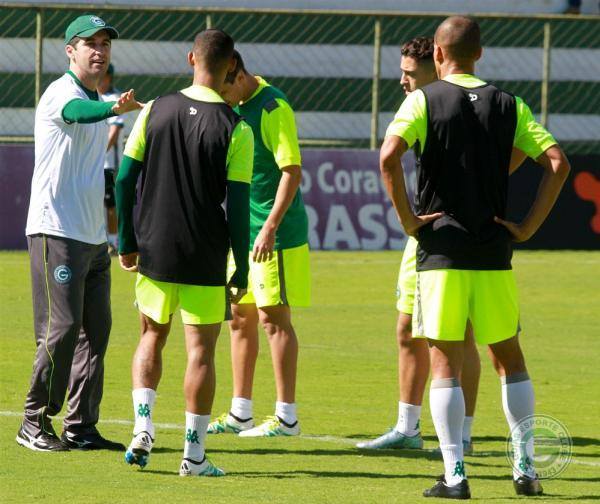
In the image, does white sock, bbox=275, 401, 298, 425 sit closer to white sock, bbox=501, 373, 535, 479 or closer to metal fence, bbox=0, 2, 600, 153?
white sock, bbox=501, 373, 535, 479

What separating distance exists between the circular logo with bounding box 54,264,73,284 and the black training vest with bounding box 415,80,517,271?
1923 mm

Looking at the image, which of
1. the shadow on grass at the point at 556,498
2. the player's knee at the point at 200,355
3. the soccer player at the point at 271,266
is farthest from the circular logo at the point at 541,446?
the player's knee at the point at 200,355

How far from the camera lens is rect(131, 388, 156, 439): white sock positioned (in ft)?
23.7

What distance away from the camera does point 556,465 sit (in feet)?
25.5

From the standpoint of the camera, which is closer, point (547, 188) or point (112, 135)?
point (547, 188)

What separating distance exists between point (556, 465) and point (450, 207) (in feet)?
5.44

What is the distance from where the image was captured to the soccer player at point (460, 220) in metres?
6.82

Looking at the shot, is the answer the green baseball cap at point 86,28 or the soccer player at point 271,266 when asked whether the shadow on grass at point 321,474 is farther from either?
the green baseball cap at point 86,28

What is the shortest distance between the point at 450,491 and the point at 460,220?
3.89ft

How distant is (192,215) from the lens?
7.22 metres

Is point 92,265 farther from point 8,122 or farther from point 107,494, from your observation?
point 8,122

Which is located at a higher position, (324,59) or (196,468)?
(324,59)

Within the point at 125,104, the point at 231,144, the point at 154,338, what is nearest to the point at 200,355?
the point at 154,338

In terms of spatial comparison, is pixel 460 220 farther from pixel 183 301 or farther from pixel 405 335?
pixel 405 335
